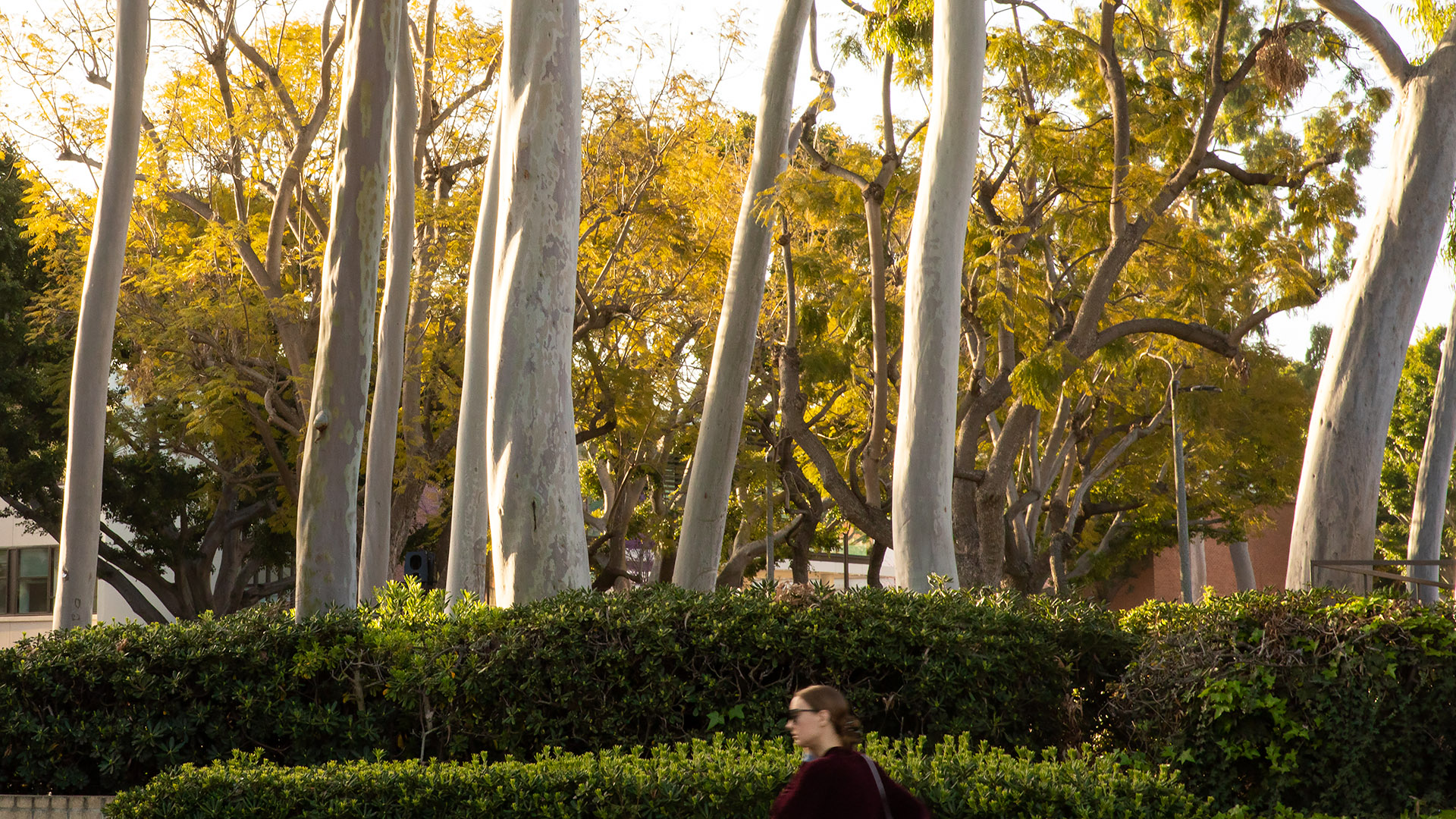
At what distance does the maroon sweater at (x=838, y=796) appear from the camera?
3.58 meters

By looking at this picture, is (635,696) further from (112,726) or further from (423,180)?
(423,180)

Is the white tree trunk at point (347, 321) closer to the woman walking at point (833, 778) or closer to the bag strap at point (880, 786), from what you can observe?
the woman walking at point (833, 778)

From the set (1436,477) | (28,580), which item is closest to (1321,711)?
(1436,477)

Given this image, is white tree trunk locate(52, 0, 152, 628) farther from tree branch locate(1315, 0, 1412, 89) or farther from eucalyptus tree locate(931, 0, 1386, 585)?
tree branch locate(1315, 0, 1412, 89)

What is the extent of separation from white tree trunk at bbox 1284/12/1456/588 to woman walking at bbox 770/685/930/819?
7.25 m

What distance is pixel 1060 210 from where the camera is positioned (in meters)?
17.0

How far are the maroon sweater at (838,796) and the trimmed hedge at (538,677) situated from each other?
91.5 inches

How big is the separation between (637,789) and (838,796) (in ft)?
5.43

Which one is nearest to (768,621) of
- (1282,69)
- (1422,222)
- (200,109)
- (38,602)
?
(1422,222)

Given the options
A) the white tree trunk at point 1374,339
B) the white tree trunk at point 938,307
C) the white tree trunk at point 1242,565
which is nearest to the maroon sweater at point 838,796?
the white tree trunk at point 938,307

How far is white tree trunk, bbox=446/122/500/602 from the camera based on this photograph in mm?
11008

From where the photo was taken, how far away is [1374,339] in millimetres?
9812

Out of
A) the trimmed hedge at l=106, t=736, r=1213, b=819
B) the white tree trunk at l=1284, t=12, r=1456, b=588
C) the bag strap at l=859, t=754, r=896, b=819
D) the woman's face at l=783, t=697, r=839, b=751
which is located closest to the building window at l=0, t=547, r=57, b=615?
the trimmed hedge at l=106, t=736, r=1213, b=819

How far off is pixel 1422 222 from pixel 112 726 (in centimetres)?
1028
